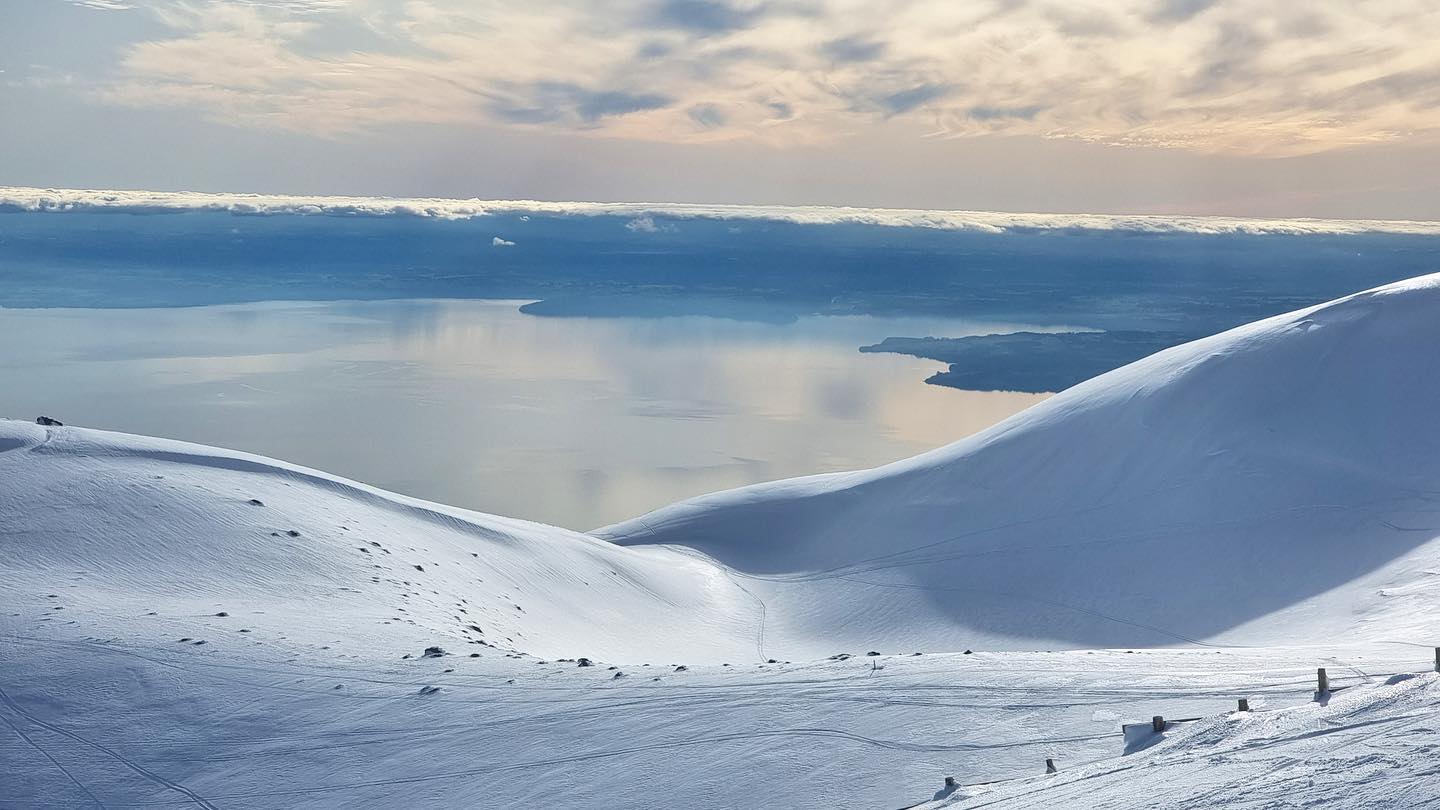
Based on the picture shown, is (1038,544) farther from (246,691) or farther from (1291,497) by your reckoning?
(246,691)

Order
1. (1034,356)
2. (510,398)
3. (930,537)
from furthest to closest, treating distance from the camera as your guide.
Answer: (1034,356) < (510,398) < (930,537)

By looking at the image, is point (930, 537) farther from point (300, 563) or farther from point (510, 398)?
point (510, 398)

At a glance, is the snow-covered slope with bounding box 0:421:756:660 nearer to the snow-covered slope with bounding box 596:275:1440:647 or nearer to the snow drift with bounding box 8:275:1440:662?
the snow drift with bounding box 8:275:1440:662

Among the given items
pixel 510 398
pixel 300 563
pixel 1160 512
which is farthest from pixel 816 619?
pixel 510 398

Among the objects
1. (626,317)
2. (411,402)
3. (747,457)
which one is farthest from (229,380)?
(626,317)

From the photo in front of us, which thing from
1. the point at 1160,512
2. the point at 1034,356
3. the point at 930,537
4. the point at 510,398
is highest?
the point at 1034,356

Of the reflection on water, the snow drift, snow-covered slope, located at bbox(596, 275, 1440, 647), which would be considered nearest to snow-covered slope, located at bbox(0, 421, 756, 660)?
the snow drift

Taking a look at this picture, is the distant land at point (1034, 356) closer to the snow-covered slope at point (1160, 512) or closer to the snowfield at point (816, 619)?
the snow-covered slope at point (1160, 512)
